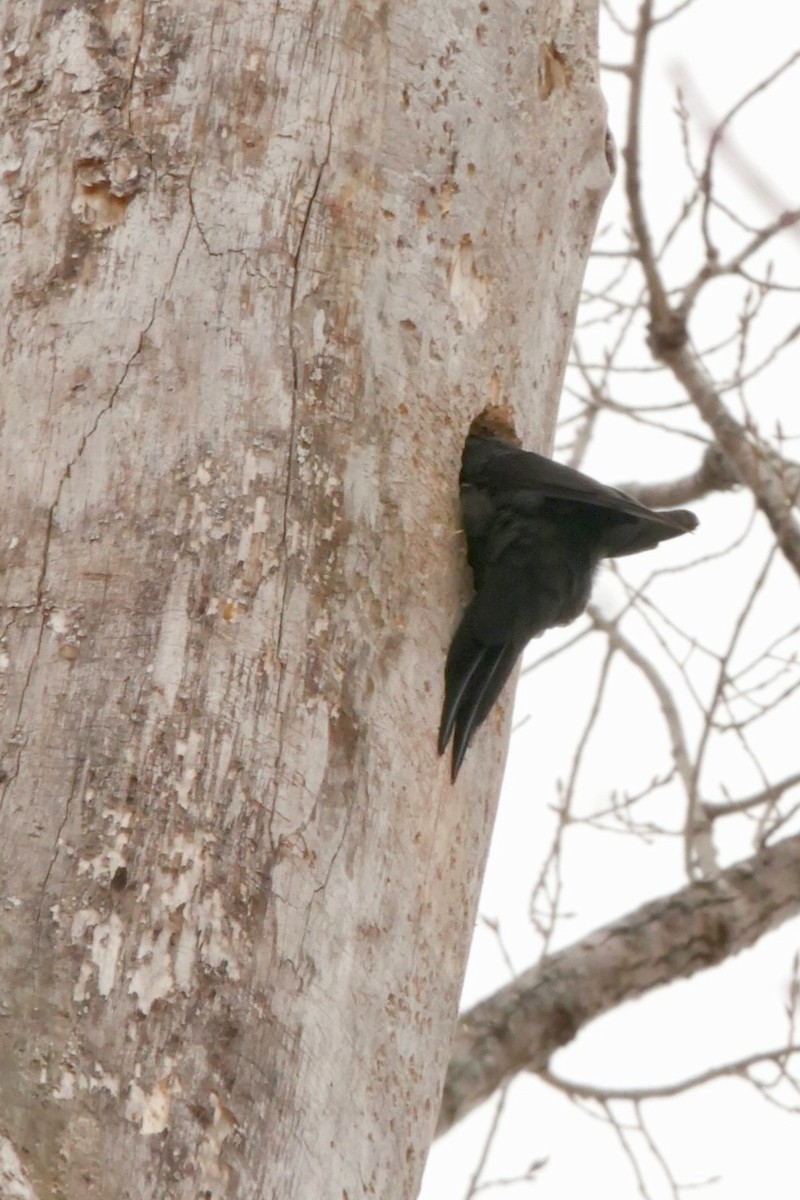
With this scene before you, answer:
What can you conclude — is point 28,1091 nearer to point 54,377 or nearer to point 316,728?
point 316,728

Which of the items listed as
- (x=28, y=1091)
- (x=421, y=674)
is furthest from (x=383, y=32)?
(x=28, y=1091)

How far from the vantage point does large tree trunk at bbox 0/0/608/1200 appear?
1.38 metres

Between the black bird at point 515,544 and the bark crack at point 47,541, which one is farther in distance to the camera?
the black bird at point 515,544

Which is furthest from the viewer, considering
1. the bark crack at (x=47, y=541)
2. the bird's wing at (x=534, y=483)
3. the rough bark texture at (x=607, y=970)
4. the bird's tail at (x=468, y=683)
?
the rough bark texture at (x=607, y=970)

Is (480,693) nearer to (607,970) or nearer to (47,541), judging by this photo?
(47,541)

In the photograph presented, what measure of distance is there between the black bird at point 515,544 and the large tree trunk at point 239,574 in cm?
4

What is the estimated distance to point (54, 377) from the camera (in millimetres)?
1652

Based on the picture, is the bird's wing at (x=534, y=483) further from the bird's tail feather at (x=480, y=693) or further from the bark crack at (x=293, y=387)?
the bark crack at (x=293, y=387)

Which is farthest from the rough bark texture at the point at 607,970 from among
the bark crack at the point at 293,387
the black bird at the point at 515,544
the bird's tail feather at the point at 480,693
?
the bark crack at the point at 293,387

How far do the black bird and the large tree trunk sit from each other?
4 cm

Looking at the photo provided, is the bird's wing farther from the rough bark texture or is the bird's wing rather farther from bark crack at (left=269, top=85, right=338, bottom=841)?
→ the rough bark texture

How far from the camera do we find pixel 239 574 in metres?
1.57

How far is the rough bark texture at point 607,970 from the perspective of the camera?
2859 mm

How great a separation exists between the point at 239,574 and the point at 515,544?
1.75 feet
